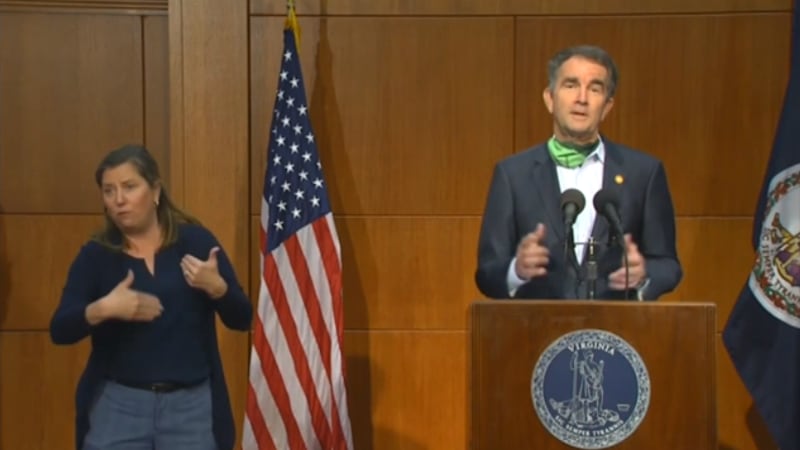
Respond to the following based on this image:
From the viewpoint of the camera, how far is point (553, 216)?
9.30ft

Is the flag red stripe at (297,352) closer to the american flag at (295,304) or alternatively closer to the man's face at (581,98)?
the american flag at (295,304)

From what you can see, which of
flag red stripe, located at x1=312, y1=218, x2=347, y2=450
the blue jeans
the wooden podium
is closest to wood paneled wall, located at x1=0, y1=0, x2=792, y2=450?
flag red stripe, located at x1=312, y1=218, x2=347, y2=450

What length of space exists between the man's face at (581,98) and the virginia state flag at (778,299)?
1226mm

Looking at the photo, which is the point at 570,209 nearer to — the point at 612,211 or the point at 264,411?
the point at 612,211

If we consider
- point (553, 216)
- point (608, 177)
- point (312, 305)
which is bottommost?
point (312, 305)

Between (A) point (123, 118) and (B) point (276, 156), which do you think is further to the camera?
(A) point (123, 118)

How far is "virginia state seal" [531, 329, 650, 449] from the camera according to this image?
231 cm

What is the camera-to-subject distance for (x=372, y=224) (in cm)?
467

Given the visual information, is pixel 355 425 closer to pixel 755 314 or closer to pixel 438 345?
pixel 438 345

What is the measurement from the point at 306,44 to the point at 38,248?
1.52m

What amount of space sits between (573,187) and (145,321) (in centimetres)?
126

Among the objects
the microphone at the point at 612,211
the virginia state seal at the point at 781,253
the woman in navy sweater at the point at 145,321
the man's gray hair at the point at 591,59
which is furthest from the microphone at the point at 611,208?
the virginia state seal at the point at 781,253

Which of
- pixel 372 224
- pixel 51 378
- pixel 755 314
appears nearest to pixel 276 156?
pixel 372 224

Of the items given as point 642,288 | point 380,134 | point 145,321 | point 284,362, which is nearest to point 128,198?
point 145,321
